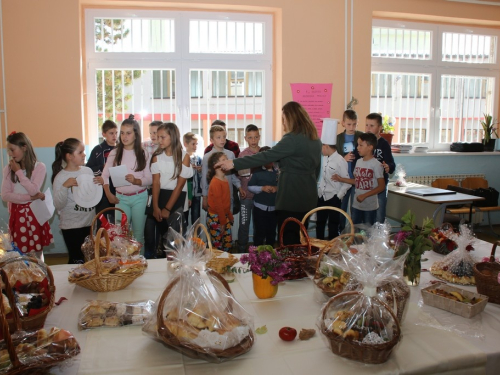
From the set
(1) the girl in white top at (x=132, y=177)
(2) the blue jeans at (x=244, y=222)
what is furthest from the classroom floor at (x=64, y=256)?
(1) the girl in white top at (x=132, y=177)

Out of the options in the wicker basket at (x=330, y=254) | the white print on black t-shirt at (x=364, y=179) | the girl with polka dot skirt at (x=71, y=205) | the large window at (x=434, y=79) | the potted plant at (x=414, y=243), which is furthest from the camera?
the large window at (x=434, y=79)

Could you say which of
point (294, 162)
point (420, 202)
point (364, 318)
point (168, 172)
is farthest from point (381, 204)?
point (364, 318)

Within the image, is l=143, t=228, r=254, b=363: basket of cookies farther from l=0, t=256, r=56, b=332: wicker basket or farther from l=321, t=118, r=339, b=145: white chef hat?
l=321, t=118, r=339, b=145: white chef hat

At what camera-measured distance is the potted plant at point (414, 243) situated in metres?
1.82

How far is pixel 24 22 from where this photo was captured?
4.20 meters

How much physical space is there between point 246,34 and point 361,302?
13.4ft

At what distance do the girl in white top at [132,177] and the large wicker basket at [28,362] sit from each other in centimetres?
218

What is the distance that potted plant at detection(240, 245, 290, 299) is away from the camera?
168cm

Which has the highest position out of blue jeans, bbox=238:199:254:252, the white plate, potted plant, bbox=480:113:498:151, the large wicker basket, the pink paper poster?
the pink paper poster

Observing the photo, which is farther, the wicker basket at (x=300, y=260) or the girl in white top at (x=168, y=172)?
the girl in white top at (x=168, y=172)

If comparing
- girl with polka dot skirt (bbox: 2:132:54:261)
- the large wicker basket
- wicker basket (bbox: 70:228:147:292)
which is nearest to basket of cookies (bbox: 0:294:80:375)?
the large wicker basket

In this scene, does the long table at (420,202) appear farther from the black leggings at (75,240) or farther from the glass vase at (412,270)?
the black leggings at (75,240)

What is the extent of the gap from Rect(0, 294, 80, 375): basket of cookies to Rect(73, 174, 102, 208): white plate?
1831 mm

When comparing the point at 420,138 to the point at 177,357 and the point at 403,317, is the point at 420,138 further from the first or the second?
the point at 177,357
